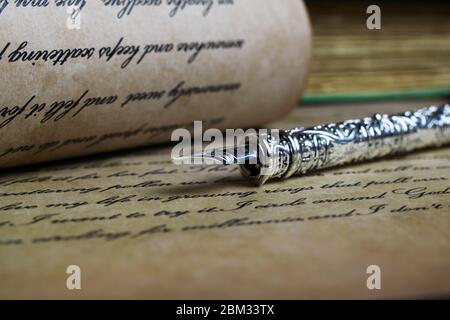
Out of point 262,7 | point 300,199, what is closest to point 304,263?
point 300,199

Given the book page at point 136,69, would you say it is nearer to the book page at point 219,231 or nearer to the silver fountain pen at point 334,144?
the book page at point 219,231

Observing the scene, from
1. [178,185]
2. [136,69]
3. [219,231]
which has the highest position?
[136,69]

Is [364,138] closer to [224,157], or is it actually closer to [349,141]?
[349,141]

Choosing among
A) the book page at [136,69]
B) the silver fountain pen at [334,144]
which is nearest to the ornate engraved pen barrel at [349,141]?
the silver fountain pen at [334,144]

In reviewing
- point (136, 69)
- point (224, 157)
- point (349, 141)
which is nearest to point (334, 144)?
point (349, 141)

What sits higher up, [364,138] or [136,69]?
[136,69]

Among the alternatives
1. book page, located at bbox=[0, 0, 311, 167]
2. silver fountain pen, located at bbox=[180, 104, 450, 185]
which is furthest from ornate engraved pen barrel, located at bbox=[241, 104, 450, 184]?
book page, located at bbox=[0, 0, 311, 167]

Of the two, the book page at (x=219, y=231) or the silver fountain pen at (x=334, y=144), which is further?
the silver fountain pen at (x=334, y=144)
